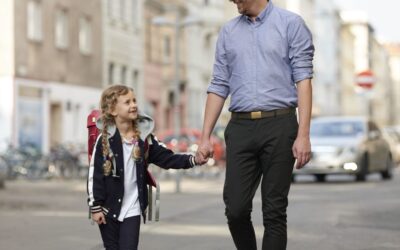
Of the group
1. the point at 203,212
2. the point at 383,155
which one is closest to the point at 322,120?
the point at 383,155

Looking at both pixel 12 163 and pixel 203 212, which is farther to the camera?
pixel 12 163

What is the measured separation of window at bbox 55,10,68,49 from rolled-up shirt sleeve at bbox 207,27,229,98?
115 ft

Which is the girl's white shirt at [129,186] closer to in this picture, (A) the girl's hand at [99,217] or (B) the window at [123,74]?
(A) the girl's hand at [99,217]

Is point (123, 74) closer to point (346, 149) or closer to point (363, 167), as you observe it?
point (363, 167)

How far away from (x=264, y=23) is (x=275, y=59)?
0.80ft

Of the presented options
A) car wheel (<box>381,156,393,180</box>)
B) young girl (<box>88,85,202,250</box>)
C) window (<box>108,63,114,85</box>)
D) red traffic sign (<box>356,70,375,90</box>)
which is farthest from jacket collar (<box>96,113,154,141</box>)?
window (<box>108,63,114,85</box>)

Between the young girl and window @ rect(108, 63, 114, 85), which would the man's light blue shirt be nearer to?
the young girl

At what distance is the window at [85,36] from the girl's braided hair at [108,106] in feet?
126

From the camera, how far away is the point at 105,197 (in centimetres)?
755

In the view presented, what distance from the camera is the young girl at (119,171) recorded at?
7.51 metres

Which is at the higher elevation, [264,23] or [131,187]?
[264,23]

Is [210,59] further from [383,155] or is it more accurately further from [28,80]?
[383,155]

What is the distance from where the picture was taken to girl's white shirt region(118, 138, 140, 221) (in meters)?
7.55

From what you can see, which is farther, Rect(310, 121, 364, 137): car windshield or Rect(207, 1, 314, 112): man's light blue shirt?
Rect(310, 121, 364, 137): car windshield
